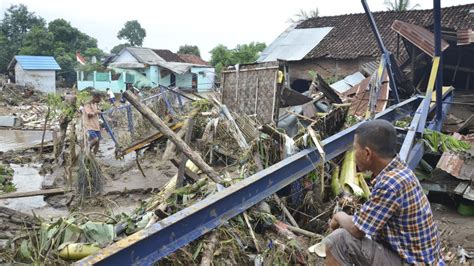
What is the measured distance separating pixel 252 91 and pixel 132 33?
68.7 meters

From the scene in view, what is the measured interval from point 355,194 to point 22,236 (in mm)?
3558

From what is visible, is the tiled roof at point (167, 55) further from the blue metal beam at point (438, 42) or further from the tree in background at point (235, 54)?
the blue metal beam at point (438, 42)

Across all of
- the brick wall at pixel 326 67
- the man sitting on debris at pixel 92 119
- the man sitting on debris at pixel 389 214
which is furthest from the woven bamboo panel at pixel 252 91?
the brick wall at pixel 326 67

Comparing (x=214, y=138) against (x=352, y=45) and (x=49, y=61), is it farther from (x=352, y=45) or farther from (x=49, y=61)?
(x=49, y=61)

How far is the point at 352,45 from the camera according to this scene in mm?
22875

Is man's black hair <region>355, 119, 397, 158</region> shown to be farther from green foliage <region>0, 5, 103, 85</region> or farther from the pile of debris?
green foliage <region>0, 5, 103, 85</region>

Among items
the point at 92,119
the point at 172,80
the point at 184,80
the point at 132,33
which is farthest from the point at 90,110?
the point at 132,33

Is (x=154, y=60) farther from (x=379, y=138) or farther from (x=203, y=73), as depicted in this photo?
(x=379, y=138)

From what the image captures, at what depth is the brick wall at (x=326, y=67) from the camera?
Result: 21922 millimetres

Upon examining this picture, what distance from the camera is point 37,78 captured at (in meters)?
39.2

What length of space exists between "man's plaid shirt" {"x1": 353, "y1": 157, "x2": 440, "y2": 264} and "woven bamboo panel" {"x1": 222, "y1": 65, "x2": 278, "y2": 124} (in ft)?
21.6

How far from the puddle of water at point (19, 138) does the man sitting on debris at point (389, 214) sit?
43.6ft

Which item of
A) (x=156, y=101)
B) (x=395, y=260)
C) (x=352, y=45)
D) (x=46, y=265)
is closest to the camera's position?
(x=395, y=260)

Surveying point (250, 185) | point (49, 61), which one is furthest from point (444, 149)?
point (49, 61)
